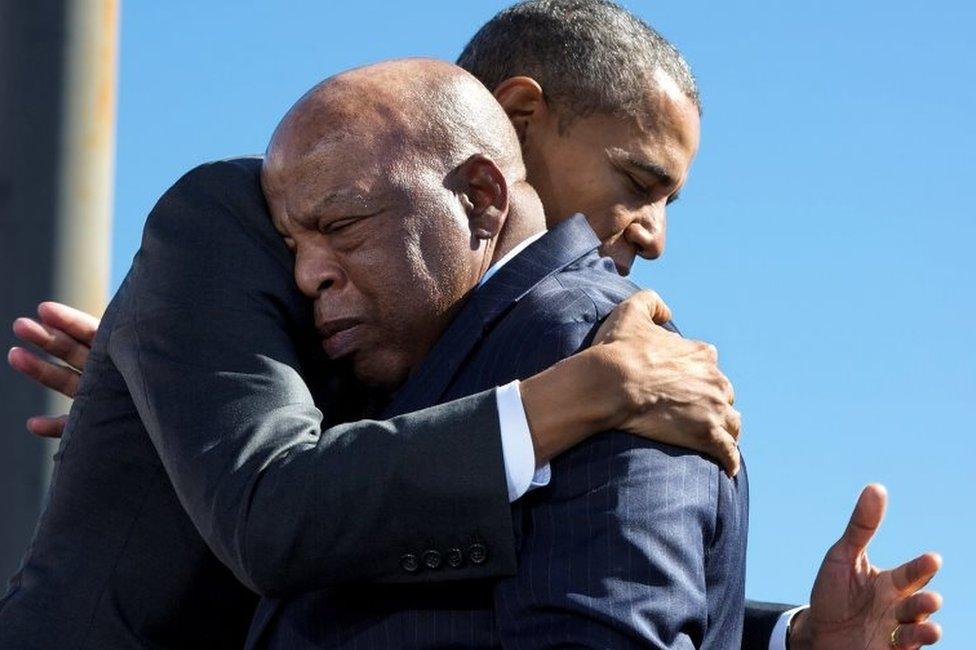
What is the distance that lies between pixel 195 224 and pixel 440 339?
0.57 metres

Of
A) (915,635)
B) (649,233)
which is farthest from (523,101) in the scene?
(915,635)

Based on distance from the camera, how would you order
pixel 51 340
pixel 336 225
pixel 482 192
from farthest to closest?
pixel 51 340
pixel 482 192
pixel 336 225

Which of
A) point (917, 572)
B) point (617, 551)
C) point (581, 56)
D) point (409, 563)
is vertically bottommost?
point (917, 572)

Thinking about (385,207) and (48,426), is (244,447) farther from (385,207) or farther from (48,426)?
(48,426)

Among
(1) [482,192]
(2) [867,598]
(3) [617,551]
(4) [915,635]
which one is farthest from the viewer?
(2) [867,598]

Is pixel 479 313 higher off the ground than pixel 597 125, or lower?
lower

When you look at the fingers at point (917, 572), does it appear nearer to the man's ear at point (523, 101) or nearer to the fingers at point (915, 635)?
the fingers at point (915, 635)

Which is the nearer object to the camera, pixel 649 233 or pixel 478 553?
pixel 478 553

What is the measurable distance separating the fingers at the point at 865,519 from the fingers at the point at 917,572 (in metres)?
0.14

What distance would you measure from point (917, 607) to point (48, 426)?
7.49 ft

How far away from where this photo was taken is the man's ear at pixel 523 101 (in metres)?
4.95

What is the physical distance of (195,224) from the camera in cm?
404

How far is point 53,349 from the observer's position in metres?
5.19

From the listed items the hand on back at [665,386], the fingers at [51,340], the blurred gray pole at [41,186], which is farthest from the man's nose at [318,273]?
the blurred gray pole at [41,186]
